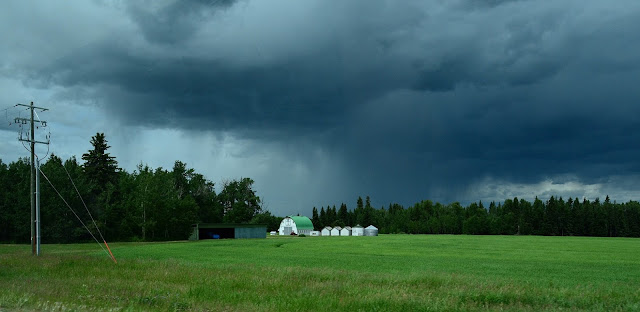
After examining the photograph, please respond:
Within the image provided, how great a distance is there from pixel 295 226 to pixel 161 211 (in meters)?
Answer: 66.8

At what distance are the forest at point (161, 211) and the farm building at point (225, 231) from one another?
2912 mm

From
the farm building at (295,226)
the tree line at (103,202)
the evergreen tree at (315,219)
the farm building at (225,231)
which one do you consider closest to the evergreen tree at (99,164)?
the tree line at (103,202)

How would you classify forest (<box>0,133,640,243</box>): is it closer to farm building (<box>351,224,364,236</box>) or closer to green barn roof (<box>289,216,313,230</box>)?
green barn roof (<box>289,216,313,230</box>)

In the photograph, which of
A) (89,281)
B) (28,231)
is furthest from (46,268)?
(28,231)

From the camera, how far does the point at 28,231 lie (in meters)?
79.9

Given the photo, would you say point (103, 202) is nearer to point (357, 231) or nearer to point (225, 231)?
point (225, 231)

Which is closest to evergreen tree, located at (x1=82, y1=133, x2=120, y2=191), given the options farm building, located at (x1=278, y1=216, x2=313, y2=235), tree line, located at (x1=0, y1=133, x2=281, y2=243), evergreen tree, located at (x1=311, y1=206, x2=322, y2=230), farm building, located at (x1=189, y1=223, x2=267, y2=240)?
tree line, located at (x1=0, y1=133, x2=281, y2=243)

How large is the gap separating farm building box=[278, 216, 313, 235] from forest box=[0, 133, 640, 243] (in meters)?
4.76

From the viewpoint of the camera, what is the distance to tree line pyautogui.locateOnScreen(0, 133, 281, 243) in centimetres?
8044

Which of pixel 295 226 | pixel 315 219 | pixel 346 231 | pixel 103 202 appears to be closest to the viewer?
pixel 103 202

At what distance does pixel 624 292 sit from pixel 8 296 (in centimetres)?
2363

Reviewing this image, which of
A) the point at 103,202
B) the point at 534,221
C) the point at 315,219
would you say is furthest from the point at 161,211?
the point at 534,221

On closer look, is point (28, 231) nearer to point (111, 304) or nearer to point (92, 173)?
point (92, 173)

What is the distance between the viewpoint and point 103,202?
98.0 metres
